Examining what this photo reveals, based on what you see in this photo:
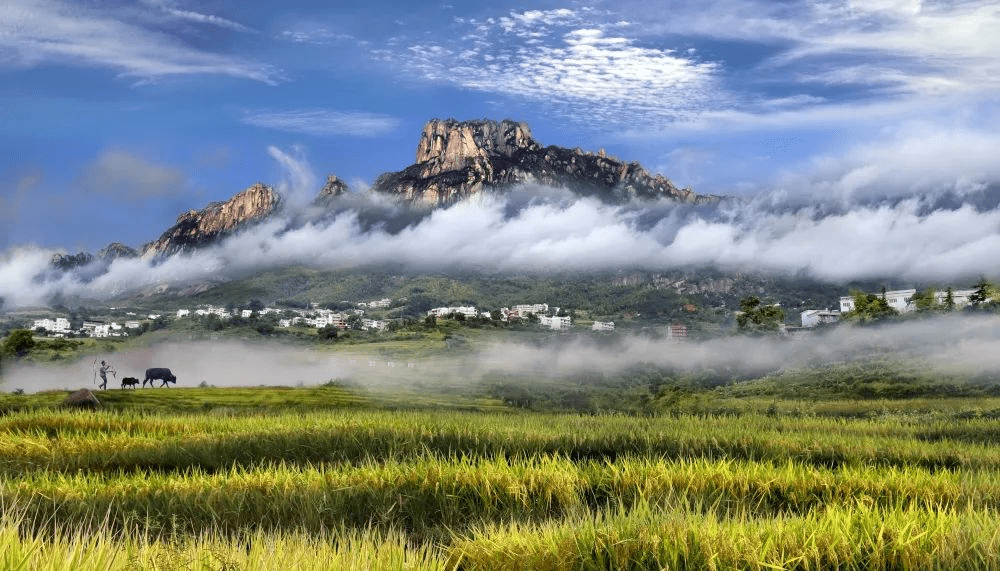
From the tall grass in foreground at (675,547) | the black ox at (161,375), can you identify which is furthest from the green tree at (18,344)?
the tall grass in foreground at (675,547)

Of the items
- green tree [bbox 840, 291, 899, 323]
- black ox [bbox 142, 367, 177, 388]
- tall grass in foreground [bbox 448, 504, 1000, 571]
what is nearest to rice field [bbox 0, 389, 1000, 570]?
tall grass in foreground [bbox 448, 504, 1000, 571]

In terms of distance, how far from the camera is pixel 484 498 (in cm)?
1023

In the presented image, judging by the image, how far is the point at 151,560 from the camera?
16.6ft

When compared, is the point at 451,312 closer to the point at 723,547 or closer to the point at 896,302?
the point at 896,302

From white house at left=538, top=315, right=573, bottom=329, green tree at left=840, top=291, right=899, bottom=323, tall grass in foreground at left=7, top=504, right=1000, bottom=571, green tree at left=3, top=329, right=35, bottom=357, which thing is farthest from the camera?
white house at left=538, top=315, right=573, bottom=329

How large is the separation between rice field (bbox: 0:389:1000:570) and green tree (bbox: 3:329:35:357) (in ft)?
136

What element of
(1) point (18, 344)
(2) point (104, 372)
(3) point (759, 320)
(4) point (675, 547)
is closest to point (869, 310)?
(3) point (759, 320)

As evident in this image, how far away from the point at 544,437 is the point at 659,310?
103m

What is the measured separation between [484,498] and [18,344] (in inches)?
2323

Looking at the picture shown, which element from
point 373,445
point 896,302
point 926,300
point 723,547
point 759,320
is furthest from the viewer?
point 896,302

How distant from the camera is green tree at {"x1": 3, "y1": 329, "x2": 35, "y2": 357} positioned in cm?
5460

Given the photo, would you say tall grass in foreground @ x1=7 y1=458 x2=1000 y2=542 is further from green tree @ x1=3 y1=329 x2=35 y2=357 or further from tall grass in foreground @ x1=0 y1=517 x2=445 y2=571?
green tree @ x1=3 y1=329 x2=35 y2=357

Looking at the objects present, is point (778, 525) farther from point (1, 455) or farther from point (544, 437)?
point (1, 455)

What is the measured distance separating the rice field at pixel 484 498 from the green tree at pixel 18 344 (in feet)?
136
